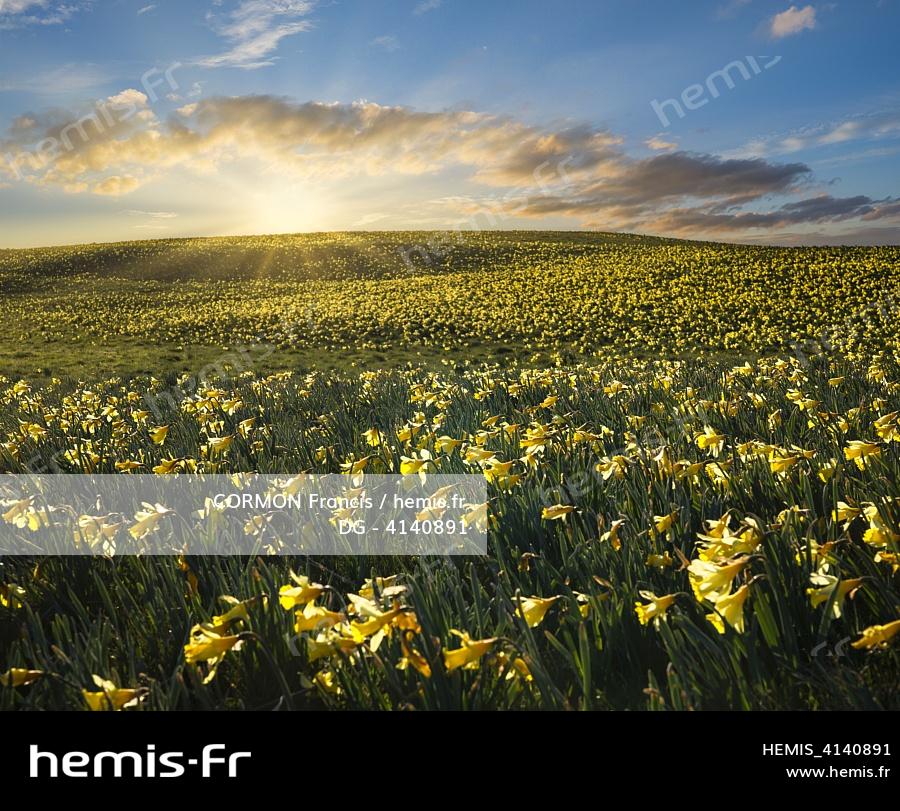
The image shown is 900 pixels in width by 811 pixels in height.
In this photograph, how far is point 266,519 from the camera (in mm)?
3023

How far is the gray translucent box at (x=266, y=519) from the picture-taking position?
A: 9.73 ft

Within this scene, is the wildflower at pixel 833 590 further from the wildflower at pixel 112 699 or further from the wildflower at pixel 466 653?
the wildflower at pixel 112 699

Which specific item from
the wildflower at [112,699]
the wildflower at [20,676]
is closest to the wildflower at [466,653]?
the wildflower at [112,699]

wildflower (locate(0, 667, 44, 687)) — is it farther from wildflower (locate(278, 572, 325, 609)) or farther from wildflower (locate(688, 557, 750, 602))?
wildflower (locate(688, 557, 750, 602))

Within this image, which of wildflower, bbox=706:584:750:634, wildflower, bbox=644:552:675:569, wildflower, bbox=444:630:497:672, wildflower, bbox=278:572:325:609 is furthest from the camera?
wildflower, bbox=644:552:675:569

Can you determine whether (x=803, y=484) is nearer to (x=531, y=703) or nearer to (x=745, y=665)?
(x=745, y=665)

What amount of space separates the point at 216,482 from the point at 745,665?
136 inches

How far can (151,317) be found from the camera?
33812mm

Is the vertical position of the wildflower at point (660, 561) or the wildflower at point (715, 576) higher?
the wildflower at point (715, 576)

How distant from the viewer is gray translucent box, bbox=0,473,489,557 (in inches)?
117

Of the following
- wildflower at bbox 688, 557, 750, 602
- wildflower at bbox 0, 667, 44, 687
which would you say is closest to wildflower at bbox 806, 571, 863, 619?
wildflower at bbox 688, 557, 750, 602

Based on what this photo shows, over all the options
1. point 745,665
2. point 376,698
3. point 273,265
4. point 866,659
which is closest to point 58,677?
point 376,698
